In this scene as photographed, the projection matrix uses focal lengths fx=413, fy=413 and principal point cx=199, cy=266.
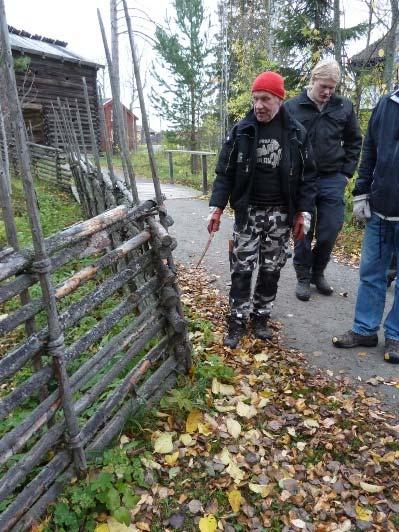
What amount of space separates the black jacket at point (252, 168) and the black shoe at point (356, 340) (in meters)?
1.17

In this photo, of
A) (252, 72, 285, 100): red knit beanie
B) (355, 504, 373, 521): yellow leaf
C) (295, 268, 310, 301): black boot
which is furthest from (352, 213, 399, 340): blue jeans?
(355, 504, 373, 521): yellow leaf

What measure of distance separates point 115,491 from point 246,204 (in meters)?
2.15

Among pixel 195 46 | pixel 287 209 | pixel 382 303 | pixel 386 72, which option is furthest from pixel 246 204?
pixel 195 46

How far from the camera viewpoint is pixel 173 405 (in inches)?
114

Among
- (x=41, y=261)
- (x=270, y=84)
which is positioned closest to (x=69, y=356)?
(x=41, y=261)

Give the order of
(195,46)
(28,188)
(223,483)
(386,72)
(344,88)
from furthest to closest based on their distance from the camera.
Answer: (195,46) < (344,88) < (386,72) < (223,483) < (28,188)

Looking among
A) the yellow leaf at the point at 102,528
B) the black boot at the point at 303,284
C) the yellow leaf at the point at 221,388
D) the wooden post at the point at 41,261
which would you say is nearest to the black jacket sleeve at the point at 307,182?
the black boot at the point at 303,284

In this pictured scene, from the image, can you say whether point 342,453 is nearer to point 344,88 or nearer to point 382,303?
point 382,303

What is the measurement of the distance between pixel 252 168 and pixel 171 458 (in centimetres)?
211

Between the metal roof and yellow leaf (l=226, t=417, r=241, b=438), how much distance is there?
19.7 meters

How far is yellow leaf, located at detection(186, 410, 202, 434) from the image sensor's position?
9.16 ft

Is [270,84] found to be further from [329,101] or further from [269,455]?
[269,455]

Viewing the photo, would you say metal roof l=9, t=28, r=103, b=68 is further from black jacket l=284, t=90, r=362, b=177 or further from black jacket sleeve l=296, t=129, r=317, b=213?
black jacket sleeve l=296, t=129, r=317, b=213

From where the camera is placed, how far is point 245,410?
2959mm
